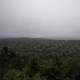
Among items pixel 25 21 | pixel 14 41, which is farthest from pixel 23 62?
pixel 25 21

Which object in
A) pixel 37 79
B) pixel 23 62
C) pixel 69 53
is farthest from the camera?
pixel 69 53

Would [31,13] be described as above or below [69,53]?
above

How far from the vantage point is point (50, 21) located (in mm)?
1650

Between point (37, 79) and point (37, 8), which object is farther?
point (37, 8)

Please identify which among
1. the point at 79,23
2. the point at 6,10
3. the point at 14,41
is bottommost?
the point at 14,41

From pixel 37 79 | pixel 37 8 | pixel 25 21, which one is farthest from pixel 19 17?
pixel 37 79

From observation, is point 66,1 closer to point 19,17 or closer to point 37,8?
point 37,8

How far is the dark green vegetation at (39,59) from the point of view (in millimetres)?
1183

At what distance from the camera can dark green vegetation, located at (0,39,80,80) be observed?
3.88ft

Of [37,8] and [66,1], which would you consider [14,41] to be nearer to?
[37,8]

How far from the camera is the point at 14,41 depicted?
5.48 feet

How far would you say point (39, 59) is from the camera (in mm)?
1383

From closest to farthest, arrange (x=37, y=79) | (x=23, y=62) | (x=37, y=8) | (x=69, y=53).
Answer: (x=37, y=79) < (x=23, y=62) < (x=69, y=53) < (x=37, y=8)

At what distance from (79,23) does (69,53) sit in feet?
1.33
